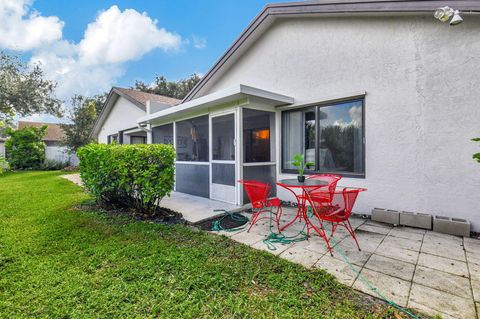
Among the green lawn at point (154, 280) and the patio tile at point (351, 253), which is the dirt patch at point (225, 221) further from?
the patio tile at point (351, 253)

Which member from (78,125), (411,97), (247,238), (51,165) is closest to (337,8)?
(411,97)

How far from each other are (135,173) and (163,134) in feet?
14.2

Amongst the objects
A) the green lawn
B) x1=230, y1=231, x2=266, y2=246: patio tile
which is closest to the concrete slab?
the green lawn

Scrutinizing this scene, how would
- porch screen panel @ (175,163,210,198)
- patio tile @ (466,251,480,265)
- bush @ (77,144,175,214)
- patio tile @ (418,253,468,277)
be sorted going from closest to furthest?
patio tile @ (418,253,468,277) < patio tile @ (466,251,480,265) < bush @ (77,144,175,214) < porch screen panel @ (175,163,210,198)

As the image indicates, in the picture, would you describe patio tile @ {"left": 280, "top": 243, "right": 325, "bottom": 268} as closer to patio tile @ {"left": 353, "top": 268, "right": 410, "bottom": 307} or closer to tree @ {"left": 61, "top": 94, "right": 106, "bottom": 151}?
patio tile @ {"left": 353, "top": 268, "right": 410, "bottom": 307}

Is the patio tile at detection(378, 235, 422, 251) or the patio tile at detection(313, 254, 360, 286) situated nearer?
the patio tile at detection(313, 254, 360, 286)

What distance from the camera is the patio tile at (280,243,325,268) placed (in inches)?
120

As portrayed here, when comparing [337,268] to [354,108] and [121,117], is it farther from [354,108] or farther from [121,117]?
[121,117]

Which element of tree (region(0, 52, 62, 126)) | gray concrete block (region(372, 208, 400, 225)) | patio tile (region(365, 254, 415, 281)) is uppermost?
tree (region(0, 52, 62, 126))

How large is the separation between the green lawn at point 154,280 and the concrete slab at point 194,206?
0.98 metres

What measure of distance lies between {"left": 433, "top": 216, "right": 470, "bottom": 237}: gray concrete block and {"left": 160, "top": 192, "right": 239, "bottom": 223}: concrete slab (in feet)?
13.3

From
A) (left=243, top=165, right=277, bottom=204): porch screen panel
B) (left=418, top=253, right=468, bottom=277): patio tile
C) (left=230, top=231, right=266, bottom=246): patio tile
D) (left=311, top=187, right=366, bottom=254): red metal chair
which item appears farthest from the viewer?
(left=243, top=165, right=277, bottom=204): porch screen panel

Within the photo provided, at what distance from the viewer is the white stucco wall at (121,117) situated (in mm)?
12570

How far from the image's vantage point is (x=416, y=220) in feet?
14.3
